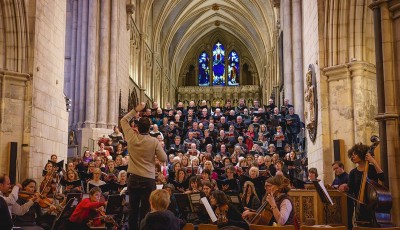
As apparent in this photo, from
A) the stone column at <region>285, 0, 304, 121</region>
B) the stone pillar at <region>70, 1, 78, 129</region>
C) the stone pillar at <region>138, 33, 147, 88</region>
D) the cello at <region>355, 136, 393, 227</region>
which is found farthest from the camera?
the stone pillar at <region>138, 33, 147, 88</region>

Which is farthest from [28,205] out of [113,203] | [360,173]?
[360,173]

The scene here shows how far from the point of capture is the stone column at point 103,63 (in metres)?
19.0

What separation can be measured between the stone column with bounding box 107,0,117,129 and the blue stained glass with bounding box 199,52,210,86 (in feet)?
82.2

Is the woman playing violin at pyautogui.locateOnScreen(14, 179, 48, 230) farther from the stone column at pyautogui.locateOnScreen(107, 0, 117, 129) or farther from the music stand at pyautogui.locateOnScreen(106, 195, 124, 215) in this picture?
the stone column at pyautogui.locateOnScreen(107, 0, 117, 129)

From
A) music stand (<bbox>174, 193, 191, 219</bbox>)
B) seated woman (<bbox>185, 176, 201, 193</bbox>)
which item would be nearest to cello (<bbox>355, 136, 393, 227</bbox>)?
music stand (<bbox>174, 193, 191, 219</bbox>)

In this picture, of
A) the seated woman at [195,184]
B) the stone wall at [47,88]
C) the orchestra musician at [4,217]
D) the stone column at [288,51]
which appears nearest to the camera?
the orchestra musician at [4,217]

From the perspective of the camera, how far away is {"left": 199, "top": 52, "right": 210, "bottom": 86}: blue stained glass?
44.9 metres

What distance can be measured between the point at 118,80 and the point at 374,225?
15876mm

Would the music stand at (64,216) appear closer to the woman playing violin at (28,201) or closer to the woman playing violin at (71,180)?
the woman playing violin at (28,201)

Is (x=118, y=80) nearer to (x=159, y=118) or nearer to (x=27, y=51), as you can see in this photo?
(x=159, y=118)

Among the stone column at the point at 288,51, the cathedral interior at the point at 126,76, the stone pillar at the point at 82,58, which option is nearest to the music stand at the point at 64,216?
the cathedral interior at the point at 126,76

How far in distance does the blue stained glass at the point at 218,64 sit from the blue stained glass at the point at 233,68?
2.05ft

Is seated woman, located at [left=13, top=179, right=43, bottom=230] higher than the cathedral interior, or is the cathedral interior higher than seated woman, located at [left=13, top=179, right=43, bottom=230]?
the cathedral interior

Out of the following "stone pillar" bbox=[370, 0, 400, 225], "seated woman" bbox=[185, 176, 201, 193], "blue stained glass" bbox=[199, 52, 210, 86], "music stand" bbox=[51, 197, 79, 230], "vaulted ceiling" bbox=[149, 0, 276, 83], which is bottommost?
"music stand" bbox=[51, 197, 79, 230]
